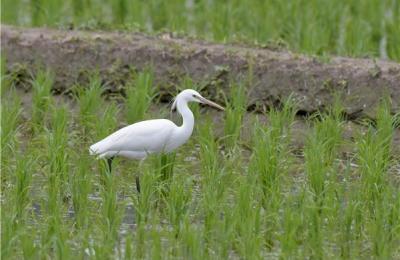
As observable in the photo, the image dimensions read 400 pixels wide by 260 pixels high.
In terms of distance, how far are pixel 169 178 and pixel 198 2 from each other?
5.04 m

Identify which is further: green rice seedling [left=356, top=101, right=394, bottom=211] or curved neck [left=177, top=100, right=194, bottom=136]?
curved neck [left=177, top=100, right=194, bottom=136]

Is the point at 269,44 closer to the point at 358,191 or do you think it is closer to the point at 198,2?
the point at 198,2

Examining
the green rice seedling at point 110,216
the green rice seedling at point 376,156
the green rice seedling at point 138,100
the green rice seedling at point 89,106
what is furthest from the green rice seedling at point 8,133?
the green rice seedling at point 376,156

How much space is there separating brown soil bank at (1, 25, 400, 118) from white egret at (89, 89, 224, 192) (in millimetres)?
1635

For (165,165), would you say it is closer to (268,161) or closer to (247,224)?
(268,161)

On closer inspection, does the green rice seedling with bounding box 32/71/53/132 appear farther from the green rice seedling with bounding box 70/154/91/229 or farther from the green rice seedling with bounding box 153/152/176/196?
the green rice seedling with bounding box 70/154/91/229

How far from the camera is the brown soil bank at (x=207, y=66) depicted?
9.80 meters

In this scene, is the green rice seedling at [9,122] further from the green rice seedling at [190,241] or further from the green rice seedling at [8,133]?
the green rice seedling at [190,241]

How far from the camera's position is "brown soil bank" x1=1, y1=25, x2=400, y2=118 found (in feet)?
32.1

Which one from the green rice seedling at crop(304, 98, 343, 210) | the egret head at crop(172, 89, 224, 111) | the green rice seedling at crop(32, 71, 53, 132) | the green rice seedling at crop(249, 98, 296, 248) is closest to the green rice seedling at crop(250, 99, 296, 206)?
the green rice seedling at crop(249, 98, 296, 248)

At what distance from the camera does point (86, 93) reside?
370 inches

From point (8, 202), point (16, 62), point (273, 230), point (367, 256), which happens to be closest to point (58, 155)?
point (8, 202)

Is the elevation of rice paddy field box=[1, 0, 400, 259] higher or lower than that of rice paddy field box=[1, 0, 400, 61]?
lower

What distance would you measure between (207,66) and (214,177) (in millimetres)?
2913
